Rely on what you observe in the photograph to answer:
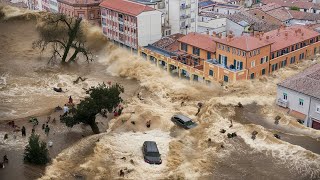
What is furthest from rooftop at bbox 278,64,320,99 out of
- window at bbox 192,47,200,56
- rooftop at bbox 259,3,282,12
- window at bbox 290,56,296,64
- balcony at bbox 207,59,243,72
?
rooftop at bbox 259,3,282,12

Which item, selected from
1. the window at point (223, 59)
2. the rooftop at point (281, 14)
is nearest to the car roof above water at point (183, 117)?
the window at point (223, 59)

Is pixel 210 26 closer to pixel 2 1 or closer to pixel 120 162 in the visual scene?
pixel 120 162

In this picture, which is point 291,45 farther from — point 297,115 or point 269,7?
point 269,7

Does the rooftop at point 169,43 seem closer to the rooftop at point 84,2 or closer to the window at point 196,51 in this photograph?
the window at point 196,51

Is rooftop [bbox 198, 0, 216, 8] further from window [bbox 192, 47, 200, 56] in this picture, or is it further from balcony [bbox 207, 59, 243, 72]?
balcony [bbox 207, 59, 243, 72]

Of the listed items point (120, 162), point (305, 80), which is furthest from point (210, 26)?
point (120, 162)

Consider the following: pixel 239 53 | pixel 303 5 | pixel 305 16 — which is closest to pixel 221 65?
pixel 239 53

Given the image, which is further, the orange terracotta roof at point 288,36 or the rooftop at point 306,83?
the orange terracotta roof at point 288,36
